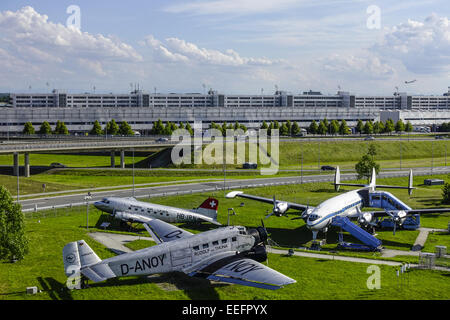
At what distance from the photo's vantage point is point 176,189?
94750mm

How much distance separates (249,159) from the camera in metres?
137

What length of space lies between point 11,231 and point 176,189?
50852mm

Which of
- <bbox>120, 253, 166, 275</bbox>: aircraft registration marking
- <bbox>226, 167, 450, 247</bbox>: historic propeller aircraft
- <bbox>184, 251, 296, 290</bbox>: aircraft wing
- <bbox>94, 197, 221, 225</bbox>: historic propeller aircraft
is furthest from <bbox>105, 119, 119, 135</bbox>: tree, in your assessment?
<bbox>120, 253, 166, 275</bbox>: aircraft registration marking

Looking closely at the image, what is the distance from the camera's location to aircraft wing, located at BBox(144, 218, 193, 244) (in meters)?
46.6

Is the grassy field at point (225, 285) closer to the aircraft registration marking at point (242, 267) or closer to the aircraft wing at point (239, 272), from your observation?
the aircraft wing at point (239, 272)

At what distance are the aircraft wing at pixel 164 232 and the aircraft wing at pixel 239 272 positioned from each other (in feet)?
22.3

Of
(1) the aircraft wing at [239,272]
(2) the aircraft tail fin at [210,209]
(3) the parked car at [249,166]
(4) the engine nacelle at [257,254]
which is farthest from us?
(3) the parked car at [249,166]

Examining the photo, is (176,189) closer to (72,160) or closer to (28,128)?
(72,160)

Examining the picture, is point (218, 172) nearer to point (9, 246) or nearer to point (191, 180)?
point (191, 180)

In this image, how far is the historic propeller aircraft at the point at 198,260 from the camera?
117 feet

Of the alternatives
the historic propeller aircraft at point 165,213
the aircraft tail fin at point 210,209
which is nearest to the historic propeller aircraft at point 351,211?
the aircraft tail fin at point 210,209

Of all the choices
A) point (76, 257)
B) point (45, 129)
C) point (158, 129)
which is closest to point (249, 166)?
point (158, 129)

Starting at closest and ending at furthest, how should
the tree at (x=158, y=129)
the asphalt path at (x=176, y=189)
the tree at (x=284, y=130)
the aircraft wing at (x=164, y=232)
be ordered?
the aircraft wing at (x=164, y=232), the asphalt path at (x=176, y=189), the tree at (x=158, y=129), the tree at (x=284, y=130)
